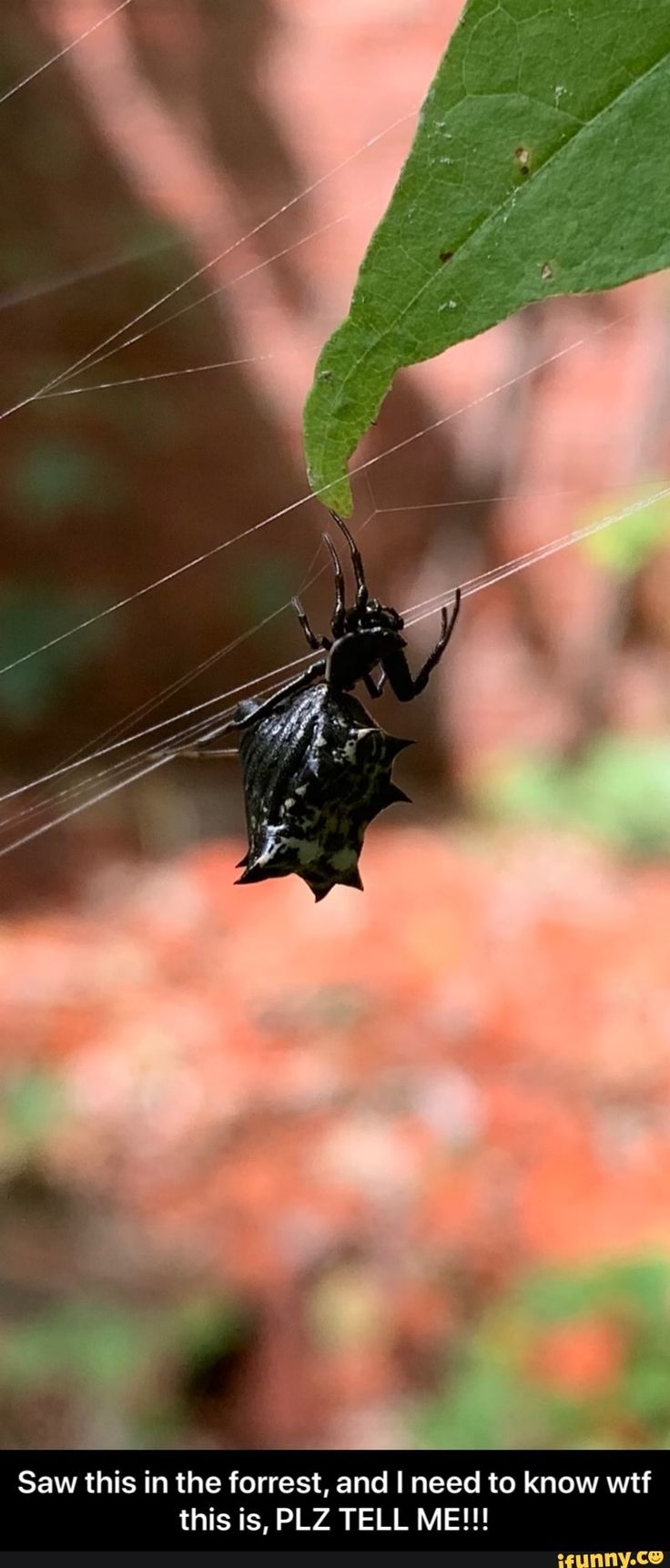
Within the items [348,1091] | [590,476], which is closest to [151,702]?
[348,1091]

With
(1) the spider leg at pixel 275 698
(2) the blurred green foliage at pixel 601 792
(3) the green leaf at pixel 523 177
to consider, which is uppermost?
(2) the blurred green foliage at pixel 601 792

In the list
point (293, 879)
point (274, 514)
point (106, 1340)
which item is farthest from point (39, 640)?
point (106, 1340)

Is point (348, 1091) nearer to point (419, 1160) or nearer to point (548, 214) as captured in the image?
point (419, 1160)

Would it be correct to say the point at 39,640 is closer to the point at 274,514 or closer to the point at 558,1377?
the point at 274,514

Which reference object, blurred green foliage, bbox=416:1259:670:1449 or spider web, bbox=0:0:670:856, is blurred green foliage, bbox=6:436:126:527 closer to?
spider web, bbox=0:0:670:856

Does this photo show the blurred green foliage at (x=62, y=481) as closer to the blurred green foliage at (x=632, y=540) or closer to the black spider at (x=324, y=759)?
the blurred green foliage at (x=632, y=540)
